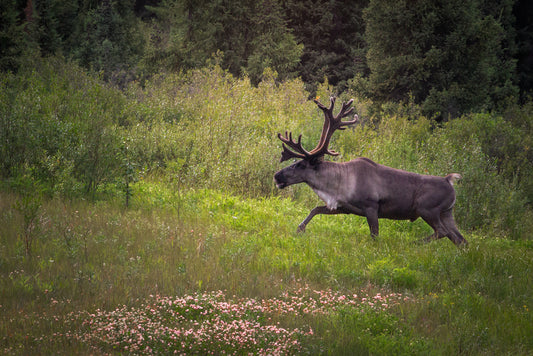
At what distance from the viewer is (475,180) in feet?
35.6

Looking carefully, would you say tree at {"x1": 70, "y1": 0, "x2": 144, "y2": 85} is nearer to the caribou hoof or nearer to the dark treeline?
the dark treeline

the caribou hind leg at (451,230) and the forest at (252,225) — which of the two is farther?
the caribou hind leg at (451,230)

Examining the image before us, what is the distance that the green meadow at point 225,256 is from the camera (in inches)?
190

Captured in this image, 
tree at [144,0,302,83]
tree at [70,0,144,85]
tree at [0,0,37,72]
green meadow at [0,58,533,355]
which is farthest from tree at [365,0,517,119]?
tree at [70,0,144,85]

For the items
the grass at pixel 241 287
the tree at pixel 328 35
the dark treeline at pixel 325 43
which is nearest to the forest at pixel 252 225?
the grass at pixel 241 287

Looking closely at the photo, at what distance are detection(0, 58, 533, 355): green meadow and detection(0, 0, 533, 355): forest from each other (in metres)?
0.03

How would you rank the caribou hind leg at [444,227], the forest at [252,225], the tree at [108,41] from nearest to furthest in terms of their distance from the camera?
1. the forest at [252,225]
2. the caribou hind leg at [444,227]
3. the tree at [108,41]

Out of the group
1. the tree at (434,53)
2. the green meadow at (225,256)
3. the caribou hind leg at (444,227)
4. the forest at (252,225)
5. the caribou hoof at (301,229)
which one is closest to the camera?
the green meadow at (225,256)

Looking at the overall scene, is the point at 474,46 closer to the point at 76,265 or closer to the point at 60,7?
the point at 76,265

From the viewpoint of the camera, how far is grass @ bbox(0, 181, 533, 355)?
15.3ft

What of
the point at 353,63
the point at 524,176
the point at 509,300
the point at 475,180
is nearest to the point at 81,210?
the point at 509,300

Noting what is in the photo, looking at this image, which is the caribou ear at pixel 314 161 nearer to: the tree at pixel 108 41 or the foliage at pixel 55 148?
the foliage at pixel 55 148

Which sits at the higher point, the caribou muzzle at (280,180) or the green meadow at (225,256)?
the caribou muzzle at (280,180)

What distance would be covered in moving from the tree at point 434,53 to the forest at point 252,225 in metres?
0.08
